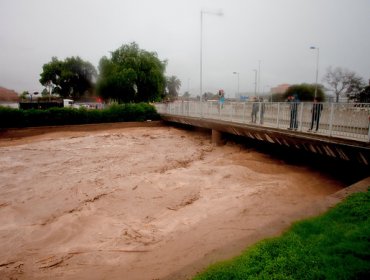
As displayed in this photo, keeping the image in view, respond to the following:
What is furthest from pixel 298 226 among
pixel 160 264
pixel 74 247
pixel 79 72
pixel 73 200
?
pixel 79 72

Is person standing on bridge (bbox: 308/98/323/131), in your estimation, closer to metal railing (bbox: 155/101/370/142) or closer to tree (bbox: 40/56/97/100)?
metal railing (bbox: 155/101/370/142)

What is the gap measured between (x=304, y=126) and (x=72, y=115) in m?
22.5

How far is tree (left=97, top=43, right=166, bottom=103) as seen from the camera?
37312 millimetres

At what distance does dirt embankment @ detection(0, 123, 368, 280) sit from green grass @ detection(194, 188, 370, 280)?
1.83 feet

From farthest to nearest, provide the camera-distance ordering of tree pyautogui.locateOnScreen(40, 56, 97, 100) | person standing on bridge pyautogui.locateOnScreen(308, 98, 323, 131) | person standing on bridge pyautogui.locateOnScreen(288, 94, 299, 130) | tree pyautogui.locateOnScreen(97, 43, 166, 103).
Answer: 1. tree pyautogui.locateOnScreen(40, 56, 97, 100)
2. tree pyautogui.locateOnScreen(97, 43, 166, 103)
3. person standing on bridge pyautogui.locateOnScreen(288, 94, 299, 130)
4. person standing on bridge pyautogui.locateOnScreen(308, 98, 323, 131)

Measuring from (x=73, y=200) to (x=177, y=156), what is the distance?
26.7ft

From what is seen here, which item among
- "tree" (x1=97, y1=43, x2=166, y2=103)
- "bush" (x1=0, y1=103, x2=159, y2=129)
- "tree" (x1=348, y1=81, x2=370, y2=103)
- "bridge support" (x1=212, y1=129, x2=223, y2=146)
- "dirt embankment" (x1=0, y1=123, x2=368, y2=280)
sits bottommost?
"dirt embankment" (x1=0, y1=123, x2=368, y2=280)

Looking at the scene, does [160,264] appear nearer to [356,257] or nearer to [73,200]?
[356,257]

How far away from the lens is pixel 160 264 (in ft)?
17.9

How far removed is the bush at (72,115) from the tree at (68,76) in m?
31.4

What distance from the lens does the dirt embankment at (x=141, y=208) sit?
230 inches

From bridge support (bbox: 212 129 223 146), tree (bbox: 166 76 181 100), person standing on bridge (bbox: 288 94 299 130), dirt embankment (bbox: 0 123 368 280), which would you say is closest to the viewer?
dirt embankment (bbox: 0 123 368 280)

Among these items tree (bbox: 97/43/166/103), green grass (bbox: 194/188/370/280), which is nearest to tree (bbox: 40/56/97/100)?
tree (bbox: 97/43/166/103)

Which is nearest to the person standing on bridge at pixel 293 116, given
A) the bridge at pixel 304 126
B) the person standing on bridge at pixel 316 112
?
the bridge at pixel 304 126
